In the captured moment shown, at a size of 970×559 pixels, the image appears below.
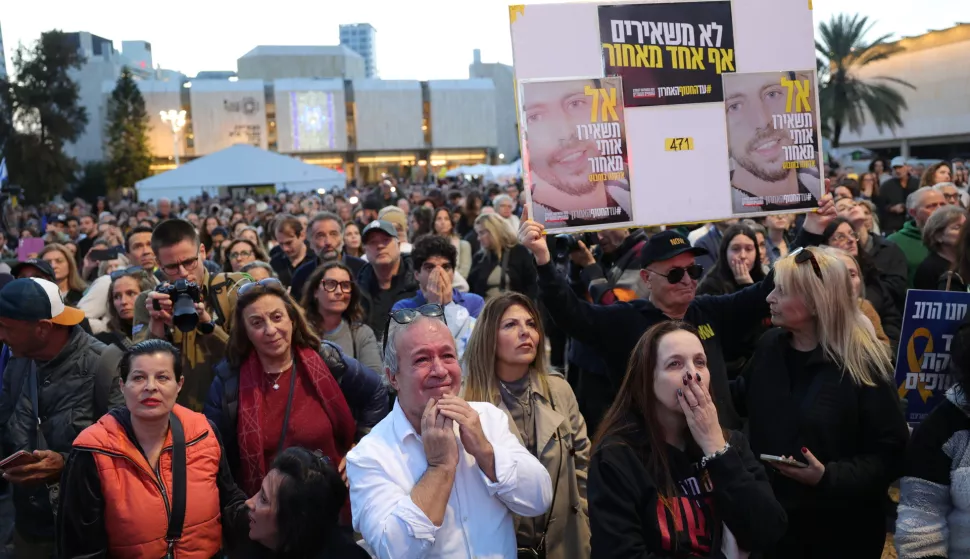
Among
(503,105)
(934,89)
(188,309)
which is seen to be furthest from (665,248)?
(503,105)

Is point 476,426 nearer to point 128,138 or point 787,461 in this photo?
point 787,461

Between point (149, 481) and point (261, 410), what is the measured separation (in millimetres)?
615

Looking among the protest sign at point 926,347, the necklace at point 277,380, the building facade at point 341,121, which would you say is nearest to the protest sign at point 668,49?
the protest sign at point 926,347

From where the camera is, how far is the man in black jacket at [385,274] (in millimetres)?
6258

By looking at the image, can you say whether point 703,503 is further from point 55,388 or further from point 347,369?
point 55,388

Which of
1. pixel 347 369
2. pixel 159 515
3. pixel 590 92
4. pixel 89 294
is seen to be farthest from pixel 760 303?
pixel 89 294

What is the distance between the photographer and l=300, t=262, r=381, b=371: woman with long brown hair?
4.76m

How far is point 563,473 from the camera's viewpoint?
130 inches

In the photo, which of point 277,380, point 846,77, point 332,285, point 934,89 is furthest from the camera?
point 934,89

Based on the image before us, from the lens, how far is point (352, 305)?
495cm

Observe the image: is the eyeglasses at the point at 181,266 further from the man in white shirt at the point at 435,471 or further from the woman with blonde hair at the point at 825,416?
the woman with blonde hair at the point at 825,416

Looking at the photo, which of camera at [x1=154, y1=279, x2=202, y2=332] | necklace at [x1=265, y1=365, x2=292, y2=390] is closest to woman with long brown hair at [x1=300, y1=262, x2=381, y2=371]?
camera at [x1=154, y1=279, x2=202, y2=332]

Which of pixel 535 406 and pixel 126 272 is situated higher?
pixel 126 272

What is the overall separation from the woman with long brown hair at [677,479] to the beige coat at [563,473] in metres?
0.60
